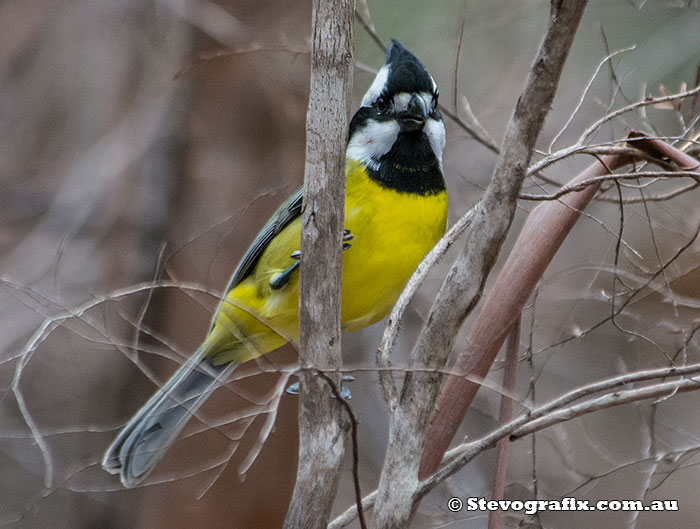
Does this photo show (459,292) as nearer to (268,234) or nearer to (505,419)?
(505,419)

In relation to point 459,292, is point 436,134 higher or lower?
higher

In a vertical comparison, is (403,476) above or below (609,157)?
below

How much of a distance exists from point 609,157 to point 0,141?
3.14 metres

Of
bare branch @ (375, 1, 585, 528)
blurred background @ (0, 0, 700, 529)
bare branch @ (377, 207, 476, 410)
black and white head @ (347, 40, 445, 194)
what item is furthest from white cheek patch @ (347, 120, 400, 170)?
bare branch @ (375, 1, 585, 528)

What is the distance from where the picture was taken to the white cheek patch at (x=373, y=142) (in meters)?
2.17

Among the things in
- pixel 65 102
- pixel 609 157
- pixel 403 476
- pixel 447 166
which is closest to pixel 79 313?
pixel 403 476

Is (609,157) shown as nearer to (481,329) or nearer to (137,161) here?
(481,329)

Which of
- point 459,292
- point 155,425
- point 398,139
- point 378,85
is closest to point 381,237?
point 398,139

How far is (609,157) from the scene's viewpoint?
1310 mm

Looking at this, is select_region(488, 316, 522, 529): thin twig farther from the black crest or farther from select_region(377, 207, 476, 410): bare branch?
the black crest

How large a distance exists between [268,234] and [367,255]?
1.15ft

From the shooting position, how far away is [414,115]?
6.77 ft

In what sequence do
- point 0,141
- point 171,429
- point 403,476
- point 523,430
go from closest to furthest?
point 403,476
point 523,430
point 171,429
point 0,141

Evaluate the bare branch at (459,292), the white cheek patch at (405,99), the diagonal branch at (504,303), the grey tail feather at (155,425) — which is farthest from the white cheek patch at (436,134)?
the bare branch at (459,292)
